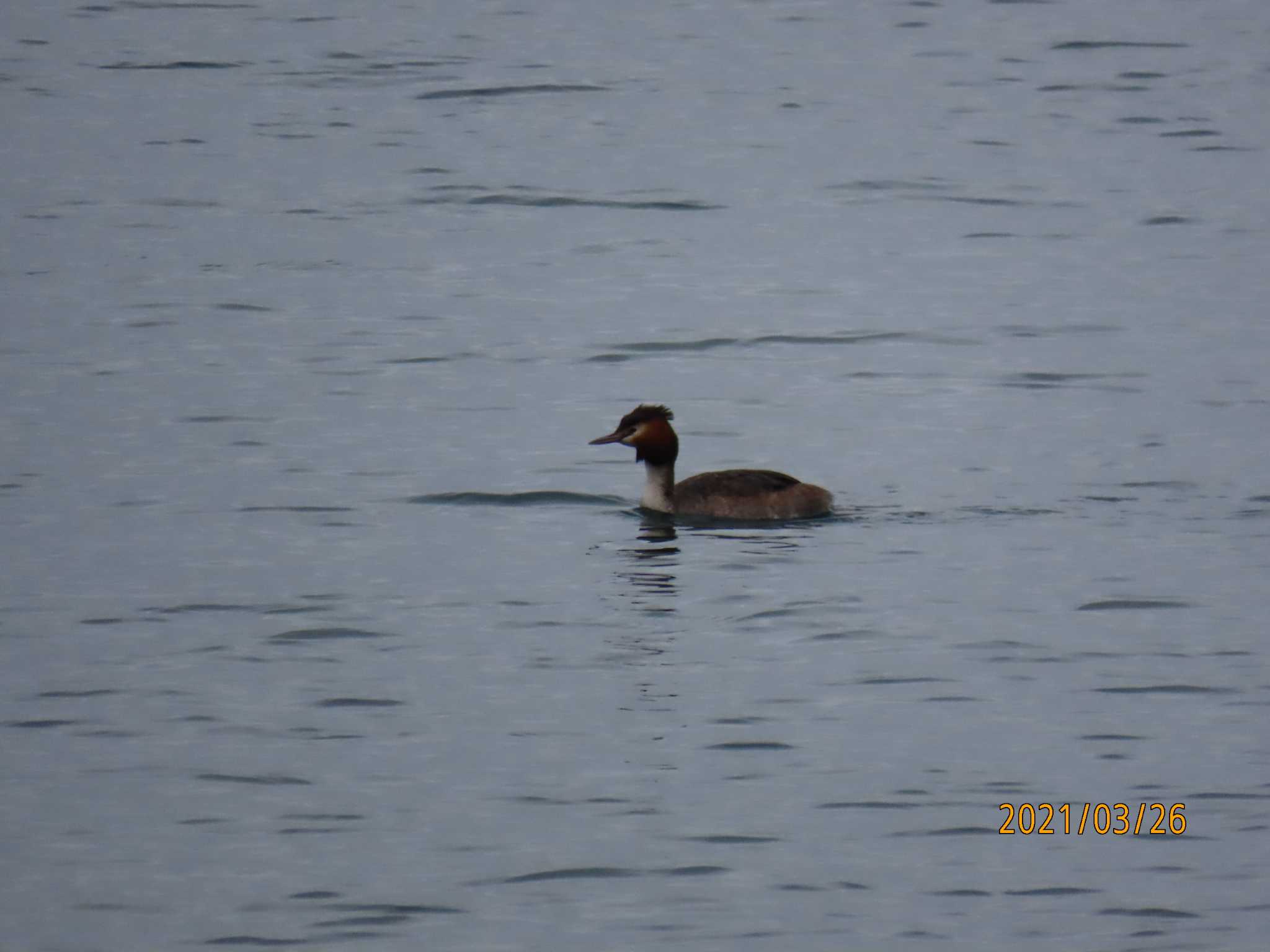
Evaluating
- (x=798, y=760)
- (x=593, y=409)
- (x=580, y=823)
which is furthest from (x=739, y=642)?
(x=593, y=409)

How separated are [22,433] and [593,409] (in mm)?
4221

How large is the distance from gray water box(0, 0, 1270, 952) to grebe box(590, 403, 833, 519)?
8.0 inches

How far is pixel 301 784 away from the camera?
9.23 meters

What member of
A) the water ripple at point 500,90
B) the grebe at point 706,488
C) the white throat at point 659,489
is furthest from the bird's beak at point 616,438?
the water ripple at point 500,90

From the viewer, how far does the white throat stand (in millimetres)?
14352

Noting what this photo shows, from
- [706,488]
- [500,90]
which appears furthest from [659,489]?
[500,90]

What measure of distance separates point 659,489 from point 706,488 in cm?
34

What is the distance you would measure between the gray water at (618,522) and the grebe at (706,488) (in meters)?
0.20

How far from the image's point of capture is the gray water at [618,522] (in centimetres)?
843
